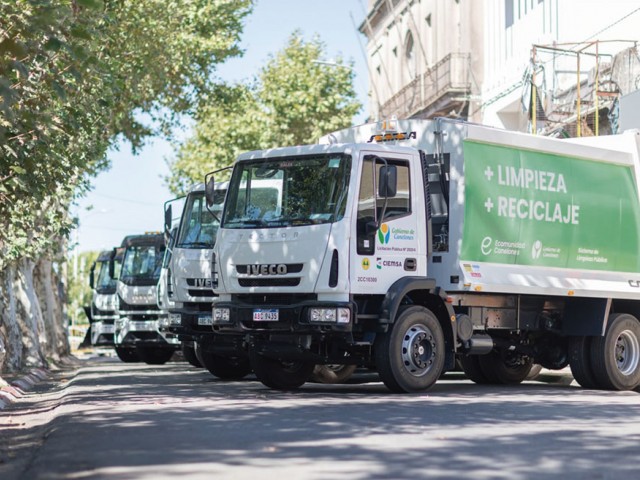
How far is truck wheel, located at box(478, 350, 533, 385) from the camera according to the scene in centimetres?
1877

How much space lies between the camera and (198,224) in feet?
69.6

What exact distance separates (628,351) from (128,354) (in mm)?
18253

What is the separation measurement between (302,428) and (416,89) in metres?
34.3

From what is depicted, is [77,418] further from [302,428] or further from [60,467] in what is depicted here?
[60,467]

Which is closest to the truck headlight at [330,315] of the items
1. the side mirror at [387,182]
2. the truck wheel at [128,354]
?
the side mirror at [387,182]

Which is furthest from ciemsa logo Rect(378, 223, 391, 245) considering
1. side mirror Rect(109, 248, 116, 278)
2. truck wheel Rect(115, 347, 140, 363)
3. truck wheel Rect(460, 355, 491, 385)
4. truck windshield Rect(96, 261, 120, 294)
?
truck windshield Rect(96, 261, 120, 294)

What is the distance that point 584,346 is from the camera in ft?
58.4

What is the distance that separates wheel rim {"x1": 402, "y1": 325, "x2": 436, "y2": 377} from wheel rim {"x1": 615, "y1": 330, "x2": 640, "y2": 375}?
146 inches

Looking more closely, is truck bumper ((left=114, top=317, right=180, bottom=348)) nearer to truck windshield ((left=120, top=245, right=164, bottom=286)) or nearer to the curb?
truck windshield ((left=120, top=245, right=164, bottom=286))

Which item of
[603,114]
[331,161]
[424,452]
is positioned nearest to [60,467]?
[424,452]

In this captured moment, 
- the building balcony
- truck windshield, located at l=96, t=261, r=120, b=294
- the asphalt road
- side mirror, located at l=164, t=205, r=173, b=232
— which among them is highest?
the building balcony

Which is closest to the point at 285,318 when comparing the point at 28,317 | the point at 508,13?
the point at 28,317

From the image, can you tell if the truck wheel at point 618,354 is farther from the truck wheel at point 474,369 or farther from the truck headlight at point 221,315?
the truck headlight at point 221,315

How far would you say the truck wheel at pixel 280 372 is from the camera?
16641mm
